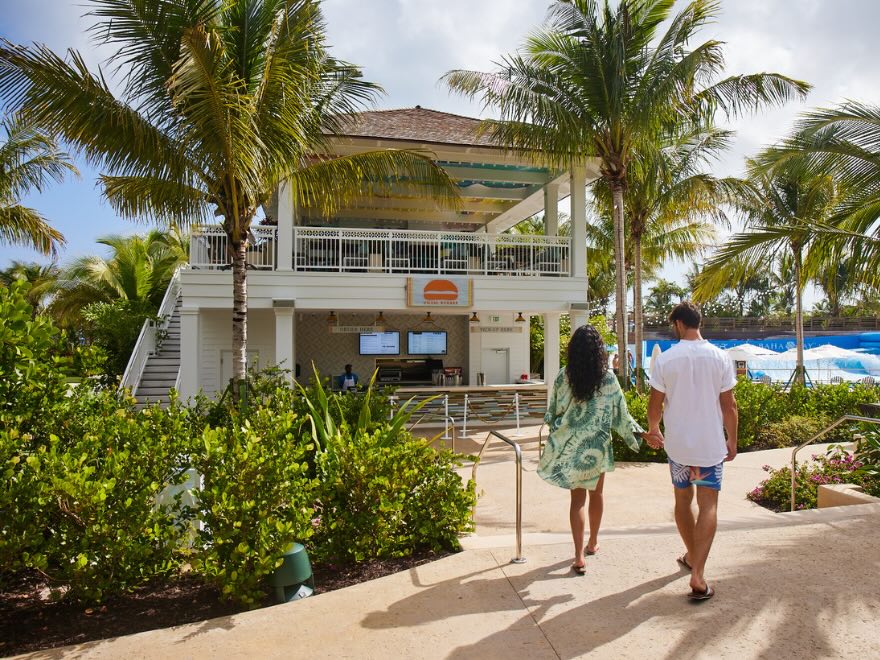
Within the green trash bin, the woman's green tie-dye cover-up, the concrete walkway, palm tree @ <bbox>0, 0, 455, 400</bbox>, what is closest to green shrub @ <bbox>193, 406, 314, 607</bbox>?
the green trash bin

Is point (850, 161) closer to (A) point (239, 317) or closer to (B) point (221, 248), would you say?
(A) point (239, 317)

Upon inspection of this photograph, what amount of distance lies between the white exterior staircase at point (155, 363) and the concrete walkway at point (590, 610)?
11.3 metres

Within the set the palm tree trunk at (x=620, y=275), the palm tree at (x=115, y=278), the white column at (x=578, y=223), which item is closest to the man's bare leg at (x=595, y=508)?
the palm tree trunk at (x=620, y=275)

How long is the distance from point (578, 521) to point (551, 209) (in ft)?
39.2

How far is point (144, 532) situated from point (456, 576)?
1.95m

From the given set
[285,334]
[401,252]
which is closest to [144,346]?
[285,334]

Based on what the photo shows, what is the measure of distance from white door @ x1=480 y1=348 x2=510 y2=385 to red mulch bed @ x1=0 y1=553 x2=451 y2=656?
13607 millimetres

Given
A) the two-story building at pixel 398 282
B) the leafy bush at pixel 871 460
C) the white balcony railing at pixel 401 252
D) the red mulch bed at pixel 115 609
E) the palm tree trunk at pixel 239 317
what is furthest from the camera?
the white balcony railing at pixel 401 252

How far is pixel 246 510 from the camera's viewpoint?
360cm

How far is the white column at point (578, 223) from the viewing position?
13906 mm

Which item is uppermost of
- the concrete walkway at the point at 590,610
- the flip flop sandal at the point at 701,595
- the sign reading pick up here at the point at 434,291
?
the sign reading pick up here at the point at 434,291

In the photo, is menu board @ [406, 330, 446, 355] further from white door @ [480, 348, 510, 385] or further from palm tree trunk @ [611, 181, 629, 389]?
palm tree trunk @ [611, 181, 629, 389]

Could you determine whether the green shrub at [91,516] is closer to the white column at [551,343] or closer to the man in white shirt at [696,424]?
the man in white shirt at [696,424]

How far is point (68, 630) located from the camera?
3.53 m
